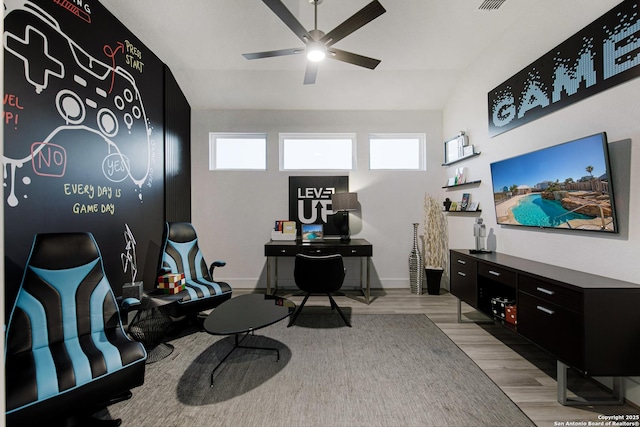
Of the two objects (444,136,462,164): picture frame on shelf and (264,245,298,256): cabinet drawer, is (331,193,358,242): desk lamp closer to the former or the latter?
(264,245,298,256): cabinet drawer

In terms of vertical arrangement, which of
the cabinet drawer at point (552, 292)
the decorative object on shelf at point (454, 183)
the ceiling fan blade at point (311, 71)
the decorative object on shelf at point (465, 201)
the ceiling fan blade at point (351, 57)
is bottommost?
the cabinet drawer at point (552, 292)

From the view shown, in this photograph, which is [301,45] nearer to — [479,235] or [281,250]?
[281,250]

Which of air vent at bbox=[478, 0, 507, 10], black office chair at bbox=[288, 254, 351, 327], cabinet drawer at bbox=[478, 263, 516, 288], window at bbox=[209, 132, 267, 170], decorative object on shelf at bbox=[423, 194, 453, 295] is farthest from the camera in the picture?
window at bbox=[209, 132, 267, 170]

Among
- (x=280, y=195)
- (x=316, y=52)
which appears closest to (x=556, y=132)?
(x=316, y=52)

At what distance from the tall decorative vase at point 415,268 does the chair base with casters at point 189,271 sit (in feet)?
8.58

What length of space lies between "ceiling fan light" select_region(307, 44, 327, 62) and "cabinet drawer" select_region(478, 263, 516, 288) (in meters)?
2.39

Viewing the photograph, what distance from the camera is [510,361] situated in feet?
7.76

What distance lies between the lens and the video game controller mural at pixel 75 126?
1.85 metres

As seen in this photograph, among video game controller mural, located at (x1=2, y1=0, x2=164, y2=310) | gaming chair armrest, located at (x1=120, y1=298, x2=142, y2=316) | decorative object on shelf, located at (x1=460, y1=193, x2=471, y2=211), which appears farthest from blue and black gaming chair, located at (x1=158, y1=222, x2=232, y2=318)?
decorative object on shelf, located at (x1=460, y1=193, x2=471, y2=211)

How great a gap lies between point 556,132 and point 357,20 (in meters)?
1.89

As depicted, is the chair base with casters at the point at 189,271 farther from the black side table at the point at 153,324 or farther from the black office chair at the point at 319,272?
the black office chair at the point at 319,272

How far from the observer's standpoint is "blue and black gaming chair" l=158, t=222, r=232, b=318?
9.09 feet

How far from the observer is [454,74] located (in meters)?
3.92

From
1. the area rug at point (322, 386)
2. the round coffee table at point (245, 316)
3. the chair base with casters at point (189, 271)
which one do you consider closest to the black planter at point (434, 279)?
the area rug at point (322, 386)
